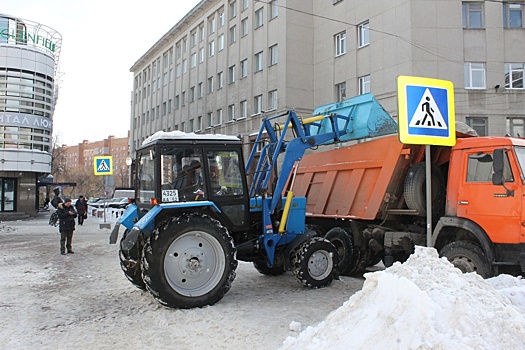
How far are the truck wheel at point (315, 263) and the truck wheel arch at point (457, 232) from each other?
5.80 ft

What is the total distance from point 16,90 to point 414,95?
97.5ft

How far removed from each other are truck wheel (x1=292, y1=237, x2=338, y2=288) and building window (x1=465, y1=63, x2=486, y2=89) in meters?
19.9

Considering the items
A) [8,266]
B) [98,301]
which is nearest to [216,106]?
[8,266]

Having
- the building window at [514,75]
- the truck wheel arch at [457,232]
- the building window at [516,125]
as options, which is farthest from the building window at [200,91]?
the truck wheel arch at [457,232]

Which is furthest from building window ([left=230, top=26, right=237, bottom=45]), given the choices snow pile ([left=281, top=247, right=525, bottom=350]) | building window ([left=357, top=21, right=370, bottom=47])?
snow pile ([left=281, top=247, right=525, bottom=350])

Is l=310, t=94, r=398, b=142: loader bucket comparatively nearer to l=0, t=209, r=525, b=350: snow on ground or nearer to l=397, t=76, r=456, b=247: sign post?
l=397, t=76, r=456, b=247: sign post

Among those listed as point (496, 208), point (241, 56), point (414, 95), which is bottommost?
point (496, 208)

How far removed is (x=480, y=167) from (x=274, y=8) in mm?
27209

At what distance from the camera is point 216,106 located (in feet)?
126

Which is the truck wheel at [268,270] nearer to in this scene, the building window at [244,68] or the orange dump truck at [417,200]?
the orange dump truck at [417,200]

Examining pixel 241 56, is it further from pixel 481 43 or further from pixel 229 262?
pixel 229 262

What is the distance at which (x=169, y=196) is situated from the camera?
6.93m

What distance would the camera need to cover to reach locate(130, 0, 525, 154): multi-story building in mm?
23844

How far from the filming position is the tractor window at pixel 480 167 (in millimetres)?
6668
